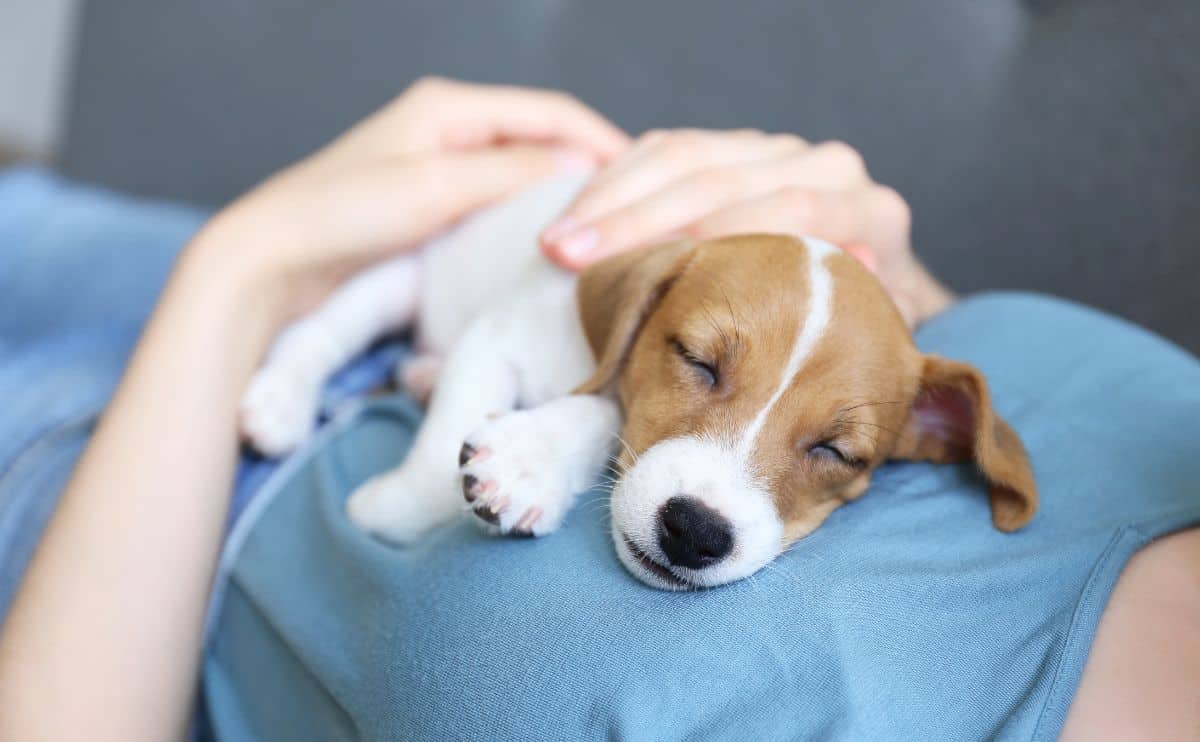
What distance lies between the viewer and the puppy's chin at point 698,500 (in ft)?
4.21

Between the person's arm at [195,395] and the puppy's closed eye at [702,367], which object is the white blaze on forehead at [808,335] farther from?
the person's arm at [195,395]

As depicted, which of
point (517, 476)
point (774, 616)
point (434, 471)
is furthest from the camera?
point (434, 471)

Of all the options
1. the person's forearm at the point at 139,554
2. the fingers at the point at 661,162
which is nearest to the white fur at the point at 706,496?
the fingers at the point at 661,162

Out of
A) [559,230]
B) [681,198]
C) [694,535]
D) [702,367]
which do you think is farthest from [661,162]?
[694,535]

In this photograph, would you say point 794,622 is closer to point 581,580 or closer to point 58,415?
point 581,580

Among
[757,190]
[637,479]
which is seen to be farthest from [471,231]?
[637,479]

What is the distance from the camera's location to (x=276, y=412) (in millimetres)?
1999

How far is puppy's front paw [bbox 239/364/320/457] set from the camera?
197 centimetres

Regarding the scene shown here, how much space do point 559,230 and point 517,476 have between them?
0.61 metres

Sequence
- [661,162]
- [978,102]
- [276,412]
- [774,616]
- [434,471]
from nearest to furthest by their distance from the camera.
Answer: [774,616], [434,471], [661,162], [276,412], [978,102]

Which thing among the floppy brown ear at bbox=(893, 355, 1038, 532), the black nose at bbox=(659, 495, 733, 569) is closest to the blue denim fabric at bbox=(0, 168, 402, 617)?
the black nose at bbox=(659, 495, 733, 569)

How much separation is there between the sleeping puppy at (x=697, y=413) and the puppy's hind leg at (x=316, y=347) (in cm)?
41

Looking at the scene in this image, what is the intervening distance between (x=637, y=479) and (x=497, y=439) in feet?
0.80

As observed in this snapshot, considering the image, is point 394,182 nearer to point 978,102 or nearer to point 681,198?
point 681,198
